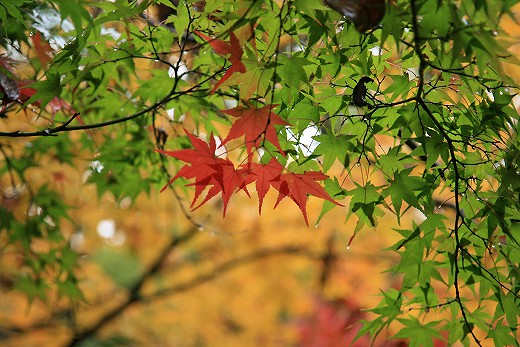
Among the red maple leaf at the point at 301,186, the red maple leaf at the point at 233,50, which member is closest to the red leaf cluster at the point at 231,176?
the red maple leaf at the point at 301,186

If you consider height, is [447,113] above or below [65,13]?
below

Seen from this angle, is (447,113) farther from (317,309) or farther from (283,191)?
(317,309)

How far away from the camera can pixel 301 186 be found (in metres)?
0.87

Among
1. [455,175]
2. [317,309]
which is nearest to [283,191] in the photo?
[455,175]

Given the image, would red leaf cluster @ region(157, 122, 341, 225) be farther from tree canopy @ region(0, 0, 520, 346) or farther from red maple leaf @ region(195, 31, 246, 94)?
red maple leaf @ region(195, 31, 246, 94)

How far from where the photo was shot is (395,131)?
→ 1.00 m

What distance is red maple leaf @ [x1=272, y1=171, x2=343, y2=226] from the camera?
0.85 meters

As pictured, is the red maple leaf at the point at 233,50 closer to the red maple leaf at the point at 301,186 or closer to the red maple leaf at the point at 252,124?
the red maple leaf at the point at 252,124

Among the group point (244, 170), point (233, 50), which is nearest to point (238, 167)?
point (244, 170)

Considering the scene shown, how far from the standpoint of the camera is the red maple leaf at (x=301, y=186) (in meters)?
0.85

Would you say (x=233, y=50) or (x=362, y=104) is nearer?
(x=233, y=50)

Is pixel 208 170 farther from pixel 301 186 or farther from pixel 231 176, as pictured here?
pixel 301 186

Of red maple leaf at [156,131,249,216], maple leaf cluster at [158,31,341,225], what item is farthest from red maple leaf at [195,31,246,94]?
red maple leaf at [156,131,249,216]

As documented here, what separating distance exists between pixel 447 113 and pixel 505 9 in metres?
0.34
